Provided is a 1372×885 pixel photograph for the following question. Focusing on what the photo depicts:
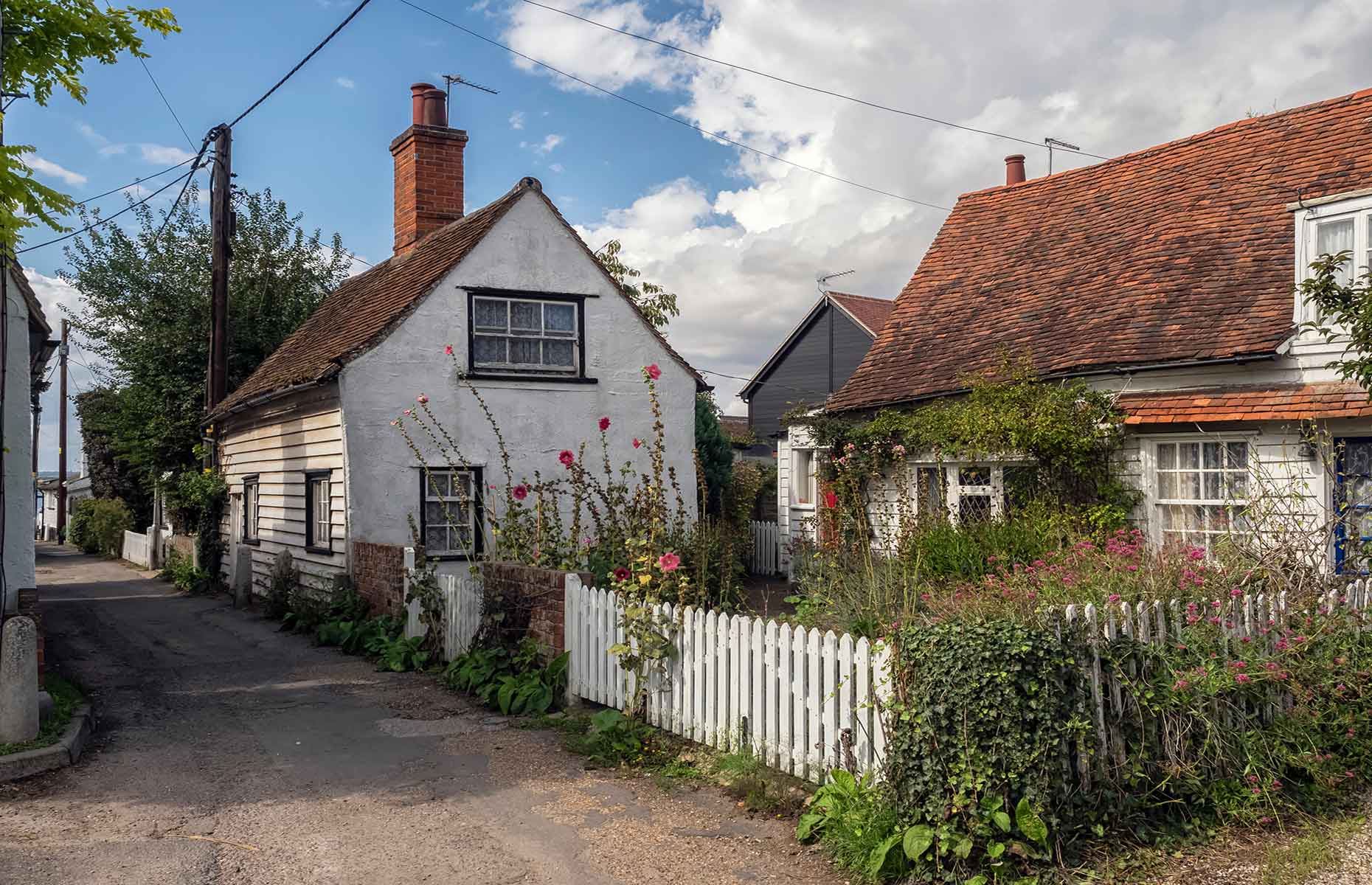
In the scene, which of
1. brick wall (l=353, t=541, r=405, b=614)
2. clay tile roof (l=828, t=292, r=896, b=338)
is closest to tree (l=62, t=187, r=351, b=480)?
brick wall (l=353, t=541, r=405, b=614)

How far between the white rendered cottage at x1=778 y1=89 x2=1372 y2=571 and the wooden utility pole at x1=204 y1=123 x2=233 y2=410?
10544 millimetres

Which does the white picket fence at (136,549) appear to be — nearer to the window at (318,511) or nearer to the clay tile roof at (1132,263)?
the window at (318,511)

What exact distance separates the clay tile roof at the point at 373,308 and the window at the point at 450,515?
6.71 ft

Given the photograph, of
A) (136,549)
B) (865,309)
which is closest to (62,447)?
(136,549)

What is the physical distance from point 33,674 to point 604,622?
13.3 ft

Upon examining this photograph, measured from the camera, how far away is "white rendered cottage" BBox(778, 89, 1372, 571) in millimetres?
10852

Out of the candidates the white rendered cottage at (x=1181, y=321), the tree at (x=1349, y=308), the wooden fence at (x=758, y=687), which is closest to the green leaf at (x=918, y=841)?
the wooden fence at (x=758, y=687)

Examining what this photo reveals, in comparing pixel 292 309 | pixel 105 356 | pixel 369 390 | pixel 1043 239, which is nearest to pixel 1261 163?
pixel 1043 239

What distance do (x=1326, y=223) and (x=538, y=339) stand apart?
1011 centimetres

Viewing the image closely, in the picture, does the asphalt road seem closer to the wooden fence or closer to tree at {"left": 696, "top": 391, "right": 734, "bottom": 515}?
the wooden fence

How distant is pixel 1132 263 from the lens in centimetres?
1445

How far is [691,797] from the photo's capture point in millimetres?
6297

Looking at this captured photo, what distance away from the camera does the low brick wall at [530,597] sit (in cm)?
866

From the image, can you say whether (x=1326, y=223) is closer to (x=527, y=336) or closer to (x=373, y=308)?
(x=527, y=336)
